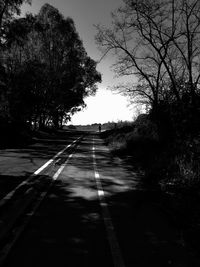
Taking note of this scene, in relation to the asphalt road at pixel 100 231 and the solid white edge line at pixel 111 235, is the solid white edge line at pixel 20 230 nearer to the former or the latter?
the asphalt road at pixel 100 231

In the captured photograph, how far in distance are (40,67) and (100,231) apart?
3067cm

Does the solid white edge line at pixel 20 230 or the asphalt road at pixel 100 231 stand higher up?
the solid white edge line at pixel 20 230

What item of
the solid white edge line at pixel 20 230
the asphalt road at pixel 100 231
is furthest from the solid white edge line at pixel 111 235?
the solid white edge line at pixel 20 230

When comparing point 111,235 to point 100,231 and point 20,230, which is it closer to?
point 100,231

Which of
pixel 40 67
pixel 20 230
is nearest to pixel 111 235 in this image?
pixel 20 230

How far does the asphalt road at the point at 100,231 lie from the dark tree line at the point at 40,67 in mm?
18799

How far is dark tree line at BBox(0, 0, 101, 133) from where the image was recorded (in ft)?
85.1

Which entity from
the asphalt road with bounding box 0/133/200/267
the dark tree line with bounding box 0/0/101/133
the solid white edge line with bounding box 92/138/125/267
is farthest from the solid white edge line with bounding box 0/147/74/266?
the dark tree line with bounding box 0/0/101/133

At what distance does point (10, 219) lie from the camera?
625 cm

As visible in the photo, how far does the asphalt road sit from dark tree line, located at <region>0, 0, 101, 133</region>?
61.7 ft

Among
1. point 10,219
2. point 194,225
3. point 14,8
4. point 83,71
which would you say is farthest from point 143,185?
point 83,71

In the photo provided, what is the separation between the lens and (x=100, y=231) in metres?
5.86

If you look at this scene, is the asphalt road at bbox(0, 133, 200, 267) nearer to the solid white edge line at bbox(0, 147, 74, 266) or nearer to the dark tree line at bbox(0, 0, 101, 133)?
the solid white edge line at bbox(0, 147, 74, 266)

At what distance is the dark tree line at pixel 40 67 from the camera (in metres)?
25.9
